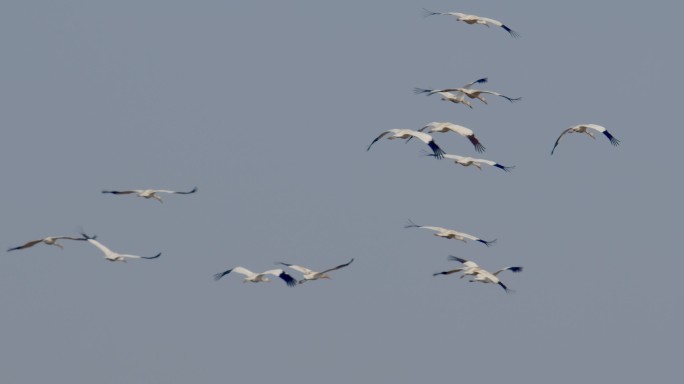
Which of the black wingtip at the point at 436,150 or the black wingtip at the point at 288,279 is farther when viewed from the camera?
the black wingtip at the point at 288,279

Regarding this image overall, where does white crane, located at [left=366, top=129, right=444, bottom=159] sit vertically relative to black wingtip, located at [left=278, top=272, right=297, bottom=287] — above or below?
above

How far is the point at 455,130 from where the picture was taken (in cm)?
7812

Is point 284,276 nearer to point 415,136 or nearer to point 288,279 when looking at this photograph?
point 288,279

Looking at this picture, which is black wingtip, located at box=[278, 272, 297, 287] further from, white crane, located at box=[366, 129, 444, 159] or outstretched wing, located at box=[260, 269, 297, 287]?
white crane, located at box=[366, 129, 444, 159]

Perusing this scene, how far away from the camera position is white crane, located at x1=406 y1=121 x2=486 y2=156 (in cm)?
7687

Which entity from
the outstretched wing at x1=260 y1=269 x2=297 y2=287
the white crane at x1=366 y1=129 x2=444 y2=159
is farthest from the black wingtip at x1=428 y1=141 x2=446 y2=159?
the outstretched wing at x1=260 y1=269 x2=297 y2=287

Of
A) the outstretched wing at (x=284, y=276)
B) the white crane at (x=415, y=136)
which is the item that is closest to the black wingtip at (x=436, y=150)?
the white crane at (x=415, y=136)

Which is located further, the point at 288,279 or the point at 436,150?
the point at 288,279

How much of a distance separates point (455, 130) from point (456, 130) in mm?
72

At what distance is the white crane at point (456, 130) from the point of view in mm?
76869

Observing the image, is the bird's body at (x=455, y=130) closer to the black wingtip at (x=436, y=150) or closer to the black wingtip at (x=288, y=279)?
the black wingtip at (x=436, y=150)

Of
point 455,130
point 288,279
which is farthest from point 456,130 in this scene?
point 288,279

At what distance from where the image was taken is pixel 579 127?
81.0m

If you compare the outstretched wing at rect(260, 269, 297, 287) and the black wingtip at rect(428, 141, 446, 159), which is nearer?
the black wingtip at rect(428, 141, 446, 159)
